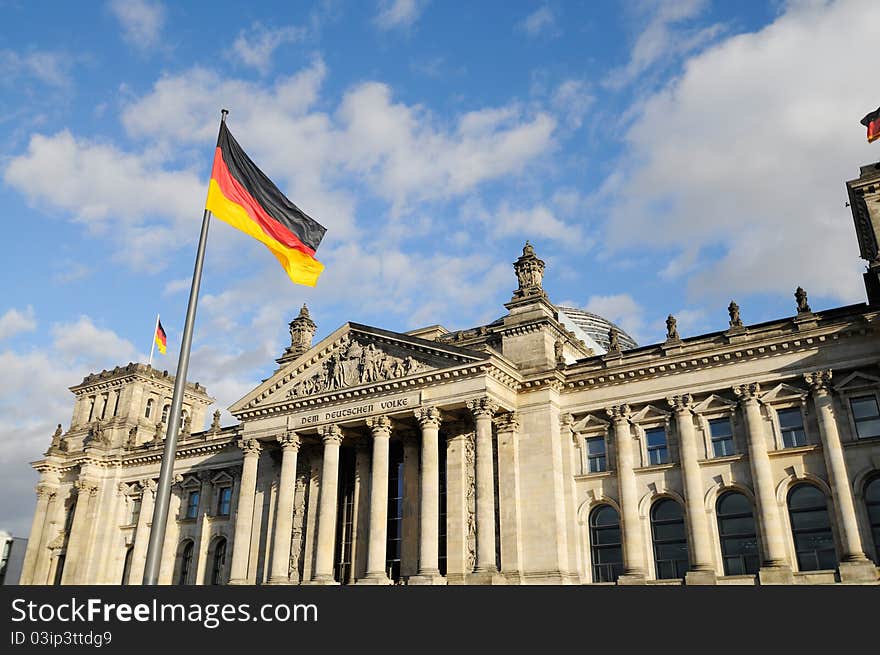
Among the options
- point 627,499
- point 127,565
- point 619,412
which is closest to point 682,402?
point 619,412

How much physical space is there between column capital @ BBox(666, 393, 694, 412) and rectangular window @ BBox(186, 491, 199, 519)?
34838mm

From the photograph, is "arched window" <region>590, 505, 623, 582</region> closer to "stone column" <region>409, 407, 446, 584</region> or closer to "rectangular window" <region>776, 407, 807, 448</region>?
"stone column" <region>409, 407, 446, 584</region>

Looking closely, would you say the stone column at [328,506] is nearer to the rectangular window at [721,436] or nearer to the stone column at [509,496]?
the stone column at [509,496]

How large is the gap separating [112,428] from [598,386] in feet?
141

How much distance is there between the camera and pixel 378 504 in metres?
39.1

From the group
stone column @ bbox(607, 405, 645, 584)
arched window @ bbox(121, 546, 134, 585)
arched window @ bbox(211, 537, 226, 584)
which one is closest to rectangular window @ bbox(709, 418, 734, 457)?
stone column @ bbox(607, 405, 645, 584)

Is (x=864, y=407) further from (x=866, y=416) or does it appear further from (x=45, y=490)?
(x=45, y=490)

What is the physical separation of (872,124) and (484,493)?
79.6 ft

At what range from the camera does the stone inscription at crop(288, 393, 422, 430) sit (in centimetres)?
4022
